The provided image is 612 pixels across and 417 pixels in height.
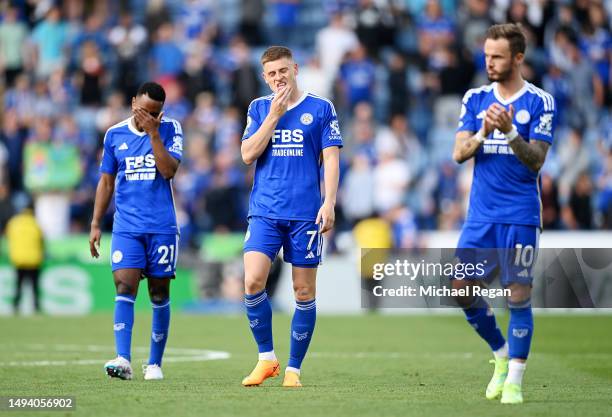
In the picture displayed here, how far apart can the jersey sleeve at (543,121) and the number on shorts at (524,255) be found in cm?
74

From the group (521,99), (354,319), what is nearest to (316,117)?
(521,99)

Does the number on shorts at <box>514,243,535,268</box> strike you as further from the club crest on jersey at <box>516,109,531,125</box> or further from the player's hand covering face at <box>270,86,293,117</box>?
the player's hand covering face at <box>270,86,293,117</box>

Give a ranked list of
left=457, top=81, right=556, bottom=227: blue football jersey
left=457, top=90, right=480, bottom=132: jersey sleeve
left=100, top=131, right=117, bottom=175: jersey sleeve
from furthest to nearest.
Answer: left=100, top=131, right=117, bottom=175: jersey sleeve
left=457, top=90, right=480, bottom=132: jersey sleeve
left=457, top=81, right=556, bottom=227: blue football jersey

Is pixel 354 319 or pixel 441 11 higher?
pixel 441 11

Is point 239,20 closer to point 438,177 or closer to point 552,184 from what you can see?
point 438,177

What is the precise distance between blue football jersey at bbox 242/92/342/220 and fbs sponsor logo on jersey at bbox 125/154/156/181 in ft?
3.74

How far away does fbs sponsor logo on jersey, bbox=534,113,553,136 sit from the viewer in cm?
849

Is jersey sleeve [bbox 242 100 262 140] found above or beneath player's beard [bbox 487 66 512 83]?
beneath

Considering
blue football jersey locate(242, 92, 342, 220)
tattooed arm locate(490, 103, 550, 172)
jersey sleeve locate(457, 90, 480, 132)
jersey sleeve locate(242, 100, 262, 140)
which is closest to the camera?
tattooed arm locate(490, 103, 550, 172)

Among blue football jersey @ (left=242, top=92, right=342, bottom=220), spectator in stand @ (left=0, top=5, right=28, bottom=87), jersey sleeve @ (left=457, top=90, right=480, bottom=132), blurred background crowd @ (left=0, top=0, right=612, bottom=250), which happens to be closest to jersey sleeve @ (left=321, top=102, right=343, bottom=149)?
blue football jersey @ (left=242, top=92, right=342, bottom=220)

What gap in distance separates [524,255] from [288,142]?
6.67 feet

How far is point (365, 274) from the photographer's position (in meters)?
21.1

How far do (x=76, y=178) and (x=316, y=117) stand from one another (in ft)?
45.9

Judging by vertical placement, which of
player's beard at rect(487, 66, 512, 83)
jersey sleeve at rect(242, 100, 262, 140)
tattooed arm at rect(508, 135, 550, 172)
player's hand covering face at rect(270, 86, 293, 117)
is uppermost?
player's beard at rect(487, 66, 512, 83)
